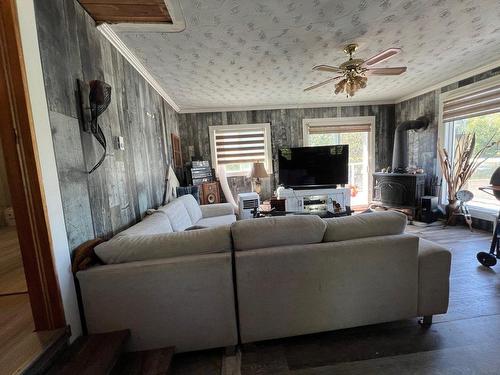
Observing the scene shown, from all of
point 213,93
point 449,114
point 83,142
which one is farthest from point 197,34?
point 449,114

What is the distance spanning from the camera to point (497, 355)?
1.36 m

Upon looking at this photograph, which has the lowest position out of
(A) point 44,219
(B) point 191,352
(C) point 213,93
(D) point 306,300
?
(B) point 191,352

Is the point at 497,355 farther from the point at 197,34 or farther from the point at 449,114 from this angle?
the point at 449,114

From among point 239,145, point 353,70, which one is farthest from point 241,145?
point 353,70

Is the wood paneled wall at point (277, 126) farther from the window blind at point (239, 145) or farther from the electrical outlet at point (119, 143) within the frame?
the electrical outlet at point (119, 143)

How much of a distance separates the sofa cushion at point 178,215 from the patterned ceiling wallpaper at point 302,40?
1.65 meters

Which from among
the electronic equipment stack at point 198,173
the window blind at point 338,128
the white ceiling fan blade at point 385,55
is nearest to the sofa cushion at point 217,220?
the electronic equipment stack at point 198,173

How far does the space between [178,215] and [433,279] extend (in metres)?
2.36

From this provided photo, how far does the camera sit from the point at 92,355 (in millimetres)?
1151

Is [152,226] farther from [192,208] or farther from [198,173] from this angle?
[198,173]

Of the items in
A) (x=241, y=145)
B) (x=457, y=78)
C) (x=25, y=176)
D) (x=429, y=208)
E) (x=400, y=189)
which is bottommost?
(x=429, y=208)

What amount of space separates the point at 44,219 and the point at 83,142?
1.93ft

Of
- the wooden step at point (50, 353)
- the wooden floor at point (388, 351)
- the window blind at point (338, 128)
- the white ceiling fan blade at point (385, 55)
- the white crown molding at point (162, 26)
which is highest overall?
the white crown molding at point (162, 26)

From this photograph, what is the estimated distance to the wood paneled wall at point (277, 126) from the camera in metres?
4.79
